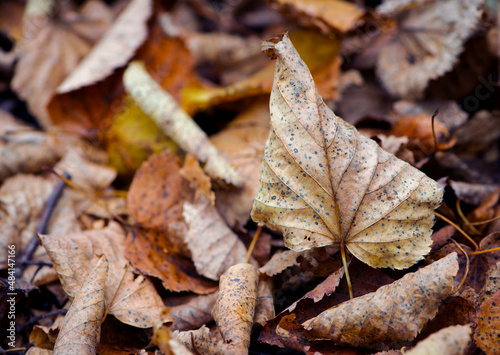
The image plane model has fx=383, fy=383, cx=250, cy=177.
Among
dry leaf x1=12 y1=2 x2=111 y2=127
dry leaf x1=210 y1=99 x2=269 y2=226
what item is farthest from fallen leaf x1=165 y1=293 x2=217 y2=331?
dry leaf x1=12 y1=2 x2=111 y2=127

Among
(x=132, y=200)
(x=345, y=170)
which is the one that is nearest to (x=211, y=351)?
(x=345, y=170)

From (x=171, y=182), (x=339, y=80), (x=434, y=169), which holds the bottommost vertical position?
(x=171, y=182)

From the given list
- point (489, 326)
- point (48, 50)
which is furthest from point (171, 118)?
point (489, 326)

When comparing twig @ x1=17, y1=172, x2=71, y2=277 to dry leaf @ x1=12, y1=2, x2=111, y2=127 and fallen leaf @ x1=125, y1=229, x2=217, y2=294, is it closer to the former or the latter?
fallen leaf @ x1=125, y1=229, x2=217, y2=294

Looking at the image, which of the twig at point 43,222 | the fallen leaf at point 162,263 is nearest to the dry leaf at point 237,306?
the fallen leaf at point 162,263

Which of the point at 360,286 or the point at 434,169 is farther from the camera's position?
the point at 434,169

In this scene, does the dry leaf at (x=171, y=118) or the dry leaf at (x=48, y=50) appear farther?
the dry leaf at (x=48, y=50)

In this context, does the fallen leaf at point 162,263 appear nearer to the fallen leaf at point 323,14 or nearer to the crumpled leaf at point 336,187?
the crumpled leaf at point 336,187

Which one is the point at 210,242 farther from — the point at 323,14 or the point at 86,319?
the point at 323,14

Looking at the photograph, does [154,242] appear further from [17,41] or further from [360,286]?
[17,41]
